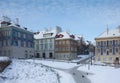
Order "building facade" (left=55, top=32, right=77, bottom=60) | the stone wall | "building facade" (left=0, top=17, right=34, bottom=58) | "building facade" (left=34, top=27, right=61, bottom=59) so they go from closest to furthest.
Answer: the stone wall < "building facade" (left=0, top=17, right=34, bottom=58) < "building facade" (left=55, top=32, right=77, bottom=60) < "building facade" (left=34, top=27, right=61, bottom=59)

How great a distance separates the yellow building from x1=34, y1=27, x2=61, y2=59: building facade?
1864 cm

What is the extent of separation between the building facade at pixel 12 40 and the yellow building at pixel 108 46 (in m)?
25.2

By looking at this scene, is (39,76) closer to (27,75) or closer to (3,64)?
(27,75)

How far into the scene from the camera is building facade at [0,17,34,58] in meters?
55.5

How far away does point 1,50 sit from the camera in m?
57.8

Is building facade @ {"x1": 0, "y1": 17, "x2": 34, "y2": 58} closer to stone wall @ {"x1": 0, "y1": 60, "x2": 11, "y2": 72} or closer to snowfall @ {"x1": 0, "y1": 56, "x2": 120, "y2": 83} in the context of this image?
stone wall @ {"x1": 0, "y1": 60, "x2": 11, "y2": 72}

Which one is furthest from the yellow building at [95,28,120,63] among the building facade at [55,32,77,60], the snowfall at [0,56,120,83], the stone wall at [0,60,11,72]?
the stone wall at [0,60,11,72]

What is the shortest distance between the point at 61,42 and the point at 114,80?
42.3m

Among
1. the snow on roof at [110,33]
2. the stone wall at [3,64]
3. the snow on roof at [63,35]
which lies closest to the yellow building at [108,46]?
the snow on roof at [110,33]

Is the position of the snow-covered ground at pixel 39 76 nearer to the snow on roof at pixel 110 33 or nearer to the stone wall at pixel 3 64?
the stone wall at pixel 3 64

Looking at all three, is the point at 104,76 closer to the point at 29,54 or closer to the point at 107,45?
the point at 107,45

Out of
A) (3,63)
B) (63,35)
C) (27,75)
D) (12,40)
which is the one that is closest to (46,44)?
(63,35)

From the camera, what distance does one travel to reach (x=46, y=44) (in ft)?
245

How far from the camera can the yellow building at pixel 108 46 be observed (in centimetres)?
6066
